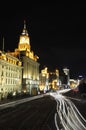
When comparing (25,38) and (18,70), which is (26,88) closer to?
(18,70)

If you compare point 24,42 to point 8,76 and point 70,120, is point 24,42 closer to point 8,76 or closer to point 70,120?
point 8,76

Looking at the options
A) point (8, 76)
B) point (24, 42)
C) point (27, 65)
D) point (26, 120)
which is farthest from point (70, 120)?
point (24, 42)

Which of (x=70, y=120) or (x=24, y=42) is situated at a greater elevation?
(x=24, y=42)

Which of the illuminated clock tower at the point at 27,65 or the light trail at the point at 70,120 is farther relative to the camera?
the illuminated clock tower at the point at 27,65

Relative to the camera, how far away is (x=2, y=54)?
99.6 metres

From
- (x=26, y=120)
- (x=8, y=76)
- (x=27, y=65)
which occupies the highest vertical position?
(x=27, y=65)

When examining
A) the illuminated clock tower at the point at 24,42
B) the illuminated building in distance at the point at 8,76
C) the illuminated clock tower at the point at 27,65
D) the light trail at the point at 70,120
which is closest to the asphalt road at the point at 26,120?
the light trail at the point at 70,120

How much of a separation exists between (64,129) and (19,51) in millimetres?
A: 121849

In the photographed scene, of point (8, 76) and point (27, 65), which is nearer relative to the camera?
point (8, 76)

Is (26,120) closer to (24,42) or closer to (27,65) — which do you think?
(27,65)

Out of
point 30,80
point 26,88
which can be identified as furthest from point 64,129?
point 30,80

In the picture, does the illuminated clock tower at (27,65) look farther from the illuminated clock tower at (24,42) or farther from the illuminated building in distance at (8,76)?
the illuminated building in distance at (8,76)

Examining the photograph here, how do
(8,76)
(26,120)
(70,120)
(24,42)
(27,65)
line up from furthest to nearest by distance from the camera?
(24,42) → (27,65) → (8,76) → (26,120) → (70,120)

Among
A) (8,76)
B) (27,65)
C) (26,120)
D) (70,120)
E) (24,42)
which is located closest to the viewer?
(70,120)
